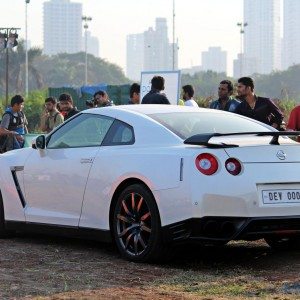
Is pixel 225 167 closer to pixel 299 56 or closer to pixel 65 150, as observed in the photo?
pixel 65 150

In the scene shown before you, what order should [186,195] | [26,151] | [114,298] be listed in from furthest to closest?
[26,151] → [186,195] → [114,298]

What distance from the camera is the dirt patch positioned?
22.0 feet

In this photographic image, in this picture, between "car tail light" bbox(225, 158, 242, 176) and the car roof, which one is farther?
the car roof

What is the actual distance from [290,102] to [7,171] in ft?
94.2

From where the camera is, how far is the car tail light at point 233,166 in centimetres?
762

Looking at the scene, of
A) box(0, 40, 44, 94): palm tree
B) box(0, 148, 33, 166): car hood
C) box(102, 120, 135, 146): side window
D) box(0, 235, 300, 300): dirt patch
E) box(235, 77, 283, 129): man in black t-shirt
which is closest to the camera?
box(0, 235, 300, 300): dirt patch

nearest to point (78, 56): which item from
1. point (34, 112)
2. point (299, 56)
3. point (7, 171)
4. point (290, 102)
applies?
point (299, 56)

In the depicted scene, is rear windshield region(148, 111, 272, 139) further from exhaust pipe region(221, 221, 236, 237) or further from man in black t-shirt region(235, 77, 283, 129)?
man in black t-shirt region(235, 77, 283, 129)

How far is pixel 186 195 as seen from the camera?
7.61 metres

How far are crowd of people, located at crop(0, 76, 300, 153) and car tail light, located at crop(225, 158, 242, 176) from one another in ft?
11.9

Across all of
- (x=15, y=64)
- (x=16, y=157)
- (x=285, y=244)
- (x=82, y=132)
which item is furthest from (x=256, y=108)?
(x=15, y=64)

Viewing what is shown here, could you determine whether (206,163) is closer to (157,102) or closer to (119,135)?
(119,135)

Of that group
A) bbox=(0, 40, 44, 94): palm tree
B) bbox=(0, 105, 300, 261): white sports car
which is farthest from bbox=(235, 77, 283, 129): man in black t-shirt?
bbox=(0, 40, 44, 94): palm tree

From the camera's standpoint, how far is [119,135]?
8.63 meters
